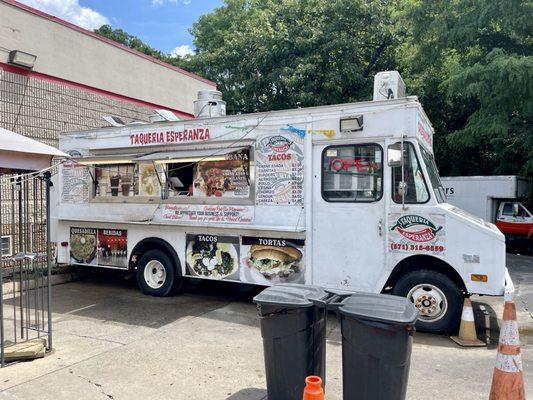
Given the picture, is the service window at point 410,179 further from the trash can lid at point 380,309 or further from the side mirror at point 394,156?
the trash can lid at point 380,309

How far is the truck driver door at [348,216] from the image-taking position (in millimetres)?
6070

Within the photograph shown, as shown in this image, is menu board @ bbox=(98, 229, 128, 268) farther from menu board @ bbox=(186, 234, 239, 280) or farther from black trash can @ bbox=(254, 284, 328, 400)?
black trash can @ bbox=(254, 284, 328, 400)

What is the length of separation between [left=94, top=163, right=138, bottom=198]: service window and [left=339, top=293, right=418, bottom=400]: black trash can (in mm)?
5473

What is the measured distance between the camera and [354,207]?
6.20m

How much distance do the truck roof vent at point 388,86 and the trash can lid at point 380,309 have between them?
3.69 meters

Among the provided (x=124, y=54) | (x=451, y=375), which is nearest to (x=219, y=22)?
(x=124, y=54)

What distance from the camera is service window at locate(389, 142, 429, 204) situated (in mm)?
5867

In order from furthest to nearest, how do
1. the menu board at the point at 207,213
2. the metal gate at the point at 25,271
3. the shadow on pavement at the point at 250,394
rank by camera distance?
the menu board at the point at 207,213 → the metal gate at the point at 25,271 → the shadow on pavement at the point at 250,394

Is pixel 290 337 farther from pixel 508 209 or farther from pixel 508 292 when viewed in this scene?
pixel 508 209

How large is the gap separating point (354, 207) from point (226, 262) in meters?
2.17

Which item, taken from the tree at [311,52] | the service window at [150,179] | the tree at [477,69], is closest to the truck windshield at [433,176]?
the service window at [150,179]

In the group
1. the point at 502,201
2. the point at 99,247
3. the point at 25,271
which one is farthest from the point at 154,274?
the point at 502,201

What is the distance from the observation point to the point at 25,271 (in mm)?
8438

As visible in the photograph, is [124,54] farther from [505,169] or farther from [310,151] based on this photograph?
[505,169]
